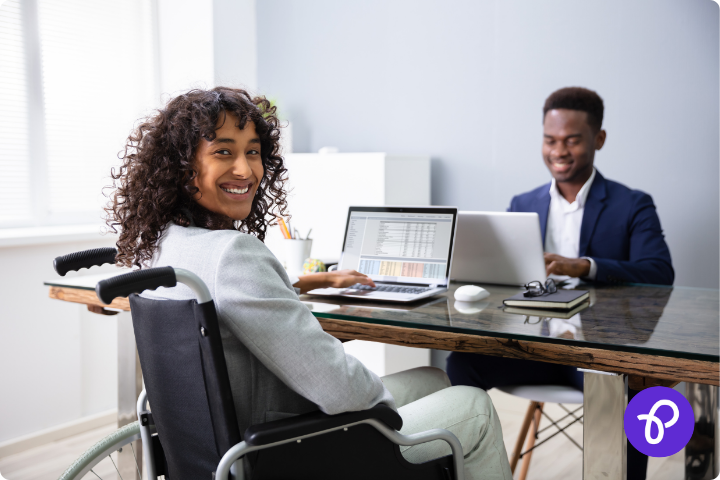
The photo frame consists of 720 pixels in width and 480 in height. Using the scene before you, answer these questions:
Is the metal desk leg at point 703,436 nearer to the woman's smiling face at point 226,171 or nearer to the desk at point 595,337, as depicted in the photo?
the desk at point 595,337

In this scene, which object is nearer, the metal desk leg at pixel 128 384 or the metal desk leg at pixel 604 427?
the metal desk leg at pixel 604 427

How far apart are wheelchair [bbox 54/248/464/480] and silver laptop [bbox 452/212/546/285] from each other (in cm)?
94

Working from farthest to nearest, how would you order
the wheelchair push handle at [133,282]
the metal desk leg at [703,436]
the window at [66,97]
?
1. the window at [66,97]
2. the metal desk leg at [703,436]
3. the wheelchair push handle at [133,282]

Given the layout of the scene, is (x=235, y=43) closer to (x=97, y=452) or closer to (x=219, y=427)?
(x=97, y=452)

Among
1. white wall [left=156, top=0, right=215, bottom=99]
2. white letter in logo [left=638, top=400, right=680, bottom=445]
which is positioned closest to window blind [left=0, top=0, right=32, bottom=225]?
white wall [left=156, top=0, right=215, bottom=99]

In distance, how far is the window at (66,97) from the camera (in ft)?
10.3

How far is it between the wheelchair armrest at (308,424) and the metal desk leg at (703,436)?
127 centimetres

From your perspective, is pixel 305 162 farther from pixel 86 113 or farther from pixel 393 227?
pixel 393 227

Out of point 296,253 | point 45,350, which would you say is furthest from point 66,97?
point 296,253

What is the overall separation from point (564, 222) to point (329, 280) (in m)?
1.27

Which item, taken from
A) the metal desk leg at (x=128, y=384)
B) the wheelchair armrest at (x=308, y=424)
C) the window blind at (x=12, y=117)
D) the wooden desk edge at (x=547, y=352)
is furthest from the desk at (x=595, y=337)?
the window blind at (x=12, y=117)

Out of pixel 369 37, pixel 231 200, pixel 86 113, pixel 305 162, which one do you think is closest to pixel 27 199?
pixel 86 113

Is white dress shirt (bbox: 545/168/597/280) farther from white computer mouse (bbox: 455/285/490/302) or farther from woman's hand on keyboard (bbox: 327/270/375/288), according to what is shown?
woman's hand on keyboard (bbox: 327/270/375/288)

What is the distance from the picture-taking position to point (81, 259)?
4.91 feet
